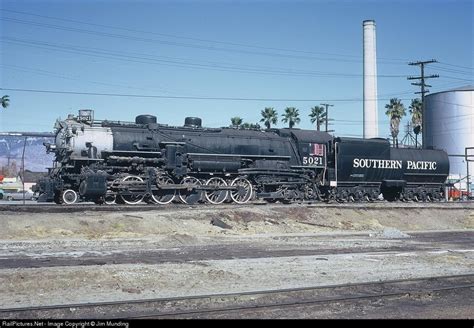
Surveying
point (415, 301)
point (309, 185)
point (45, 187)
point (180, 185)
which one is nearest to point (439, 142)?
point (309, 185)

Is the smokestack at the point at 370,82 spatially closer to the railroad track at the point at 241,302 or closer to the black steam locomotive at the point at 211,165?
the black steam locomotive at the point at 211,165

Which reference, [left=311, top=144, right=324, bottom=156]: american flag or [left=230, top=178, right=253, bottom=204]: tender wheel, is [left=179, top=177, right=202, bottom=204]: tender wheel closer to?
[left=230, top=178, right=253, bottom=204]: tender wheel

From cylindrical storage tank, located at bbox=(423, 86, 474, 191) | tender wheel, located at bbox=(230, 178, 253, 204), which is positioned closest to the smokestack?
cylindrical storage tank, located at bbox=(423, 86, 474, 191)

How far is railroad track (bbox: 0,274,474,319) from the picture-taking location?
8.42 m

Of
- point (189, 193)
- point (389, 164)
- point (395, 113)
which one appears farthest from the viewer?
point (395, 113)

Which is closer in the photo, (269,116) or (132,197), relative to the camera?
(132,197)

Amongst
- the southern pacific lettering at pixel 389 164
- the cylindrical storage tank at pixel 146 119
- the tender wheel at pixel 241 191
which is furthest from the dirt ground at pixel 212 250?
the cylindrical storage tank at pixel 146 119

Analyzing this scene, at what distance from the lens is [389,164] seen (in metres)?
34.3

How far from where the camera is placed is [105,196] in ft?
78.9

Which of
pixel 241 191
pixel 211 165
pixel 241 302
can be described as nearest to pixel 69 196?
pixel 211 165

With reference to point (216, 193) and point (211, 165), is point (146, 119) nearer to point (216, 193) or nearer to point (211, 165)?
point (211, 165)

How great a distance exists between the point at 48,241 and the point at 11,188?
62.7m

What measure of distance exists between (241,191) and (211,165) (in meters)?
2.19

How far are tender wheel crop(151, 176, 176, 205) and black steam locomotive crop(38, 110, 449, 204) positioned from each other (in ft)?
0.16
